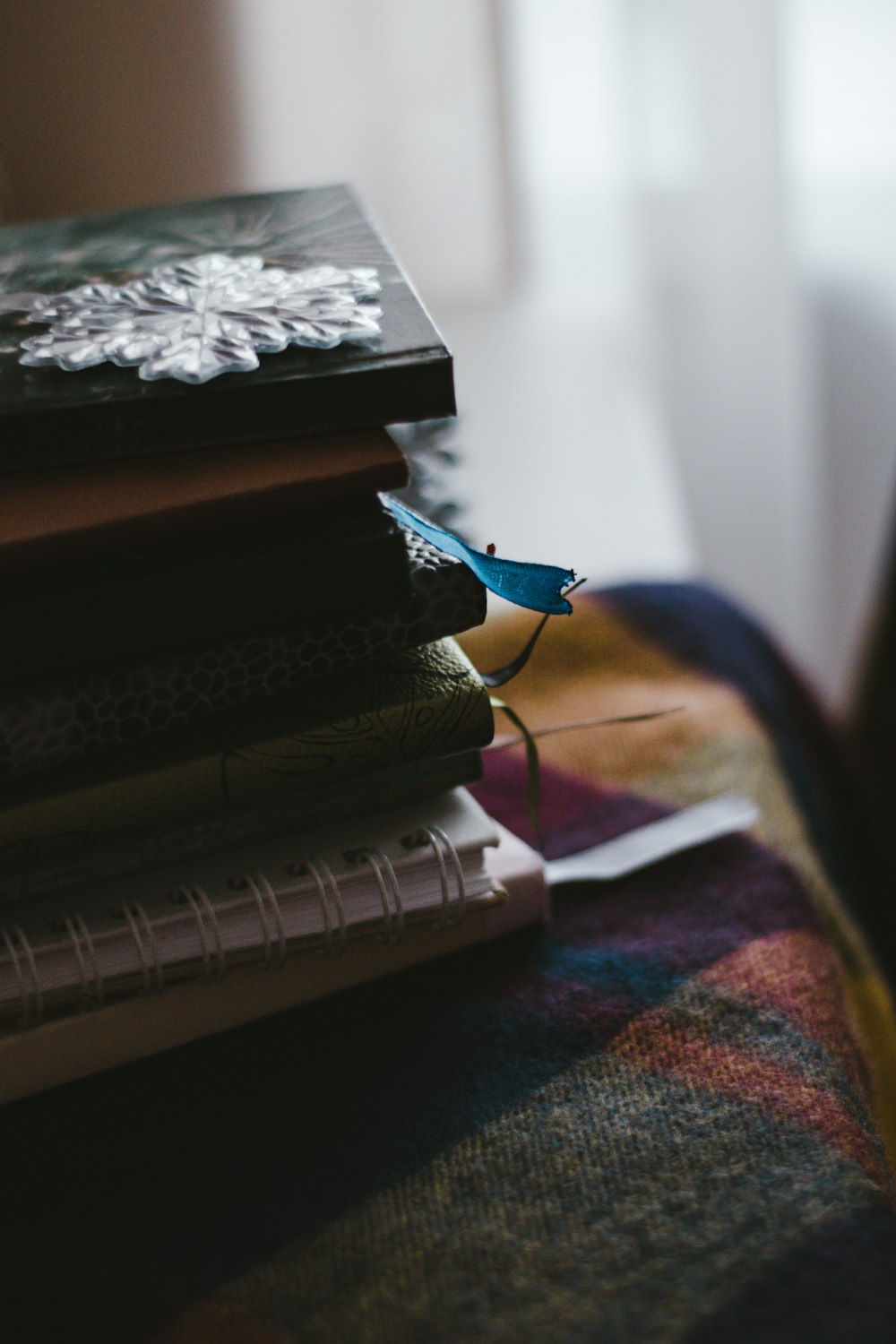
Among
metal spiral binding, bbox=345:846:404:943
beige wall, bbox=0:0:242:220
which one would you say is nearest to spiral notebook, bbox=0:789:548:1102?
metal spiral binding, bbox=345:846:404:943

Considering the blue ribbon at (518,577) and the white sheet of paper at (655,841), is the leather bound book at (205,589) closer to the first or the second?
the blue ribbon at (518,577)

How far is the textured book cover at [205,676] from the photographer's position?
14.0 inches

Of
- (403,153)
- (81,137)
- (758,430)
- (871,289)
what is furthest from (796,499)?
(81,137)

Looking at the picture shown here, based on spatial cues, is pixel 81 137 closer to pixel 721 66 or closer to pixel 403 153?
pixel 403 153

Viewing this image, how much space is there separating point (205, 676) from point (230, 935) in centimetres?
8

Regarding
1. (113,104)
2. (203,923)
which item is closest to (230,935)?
(203,923)

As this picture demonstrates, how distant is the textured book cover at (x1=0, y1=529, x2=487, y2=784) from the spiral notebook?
5 centimetres

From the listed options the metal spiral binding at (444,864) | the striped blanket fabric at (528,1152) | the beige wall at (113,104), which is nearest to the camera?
the striped blanket fabric at (528,1152)

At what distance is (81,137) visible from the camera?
3.09 ft

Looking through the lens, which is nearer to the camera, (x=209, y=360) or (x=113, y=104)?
(x=209, y=360)

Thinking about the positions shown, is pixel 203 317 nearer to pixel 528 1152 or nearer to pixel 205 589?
pixel 205 589

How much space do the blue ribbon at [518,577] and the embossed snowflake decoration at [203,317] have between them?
0.21ft

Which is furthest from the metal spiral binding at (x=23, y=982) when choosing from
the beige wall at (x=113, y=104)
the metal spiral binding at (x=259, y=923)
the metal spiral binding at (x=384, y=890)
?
the beige wall at (x=113, y=104)

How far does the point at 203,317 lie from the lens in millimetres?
381
